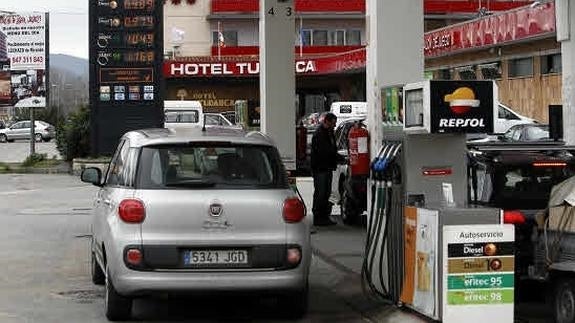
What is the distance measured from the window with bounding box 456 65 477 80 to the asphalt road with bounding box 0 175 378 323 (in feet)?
82.2

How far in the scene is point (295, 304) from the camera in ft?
27.9

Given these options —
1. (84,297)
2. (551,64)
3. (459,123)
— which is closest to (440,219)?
(459,123)

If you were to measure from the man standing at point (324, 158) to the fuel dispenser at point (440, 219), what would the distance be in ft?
20.4

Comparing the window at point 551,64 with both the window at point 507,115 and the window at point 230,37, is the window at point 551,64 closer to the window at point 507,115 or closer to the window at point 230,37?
the window at point 507,115

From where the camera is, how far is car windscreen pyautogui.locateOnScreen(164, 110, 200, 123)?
28484 millimetres

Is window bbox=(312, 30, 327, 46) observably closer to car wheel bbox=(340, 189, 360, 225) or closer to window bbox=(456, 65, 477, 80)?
window bbox=(456, 65, 477, 80)

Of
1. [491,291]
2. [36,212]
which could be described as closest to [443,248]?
[491,291]

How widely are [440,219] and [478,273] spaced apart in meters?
0.52

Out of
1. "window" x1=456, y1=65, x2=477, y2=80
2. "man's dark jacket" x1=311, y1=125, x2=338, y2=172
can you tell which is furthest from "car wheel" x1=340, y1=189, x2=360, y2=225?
"window" x1=456, y1=65, x2=477, y2=80

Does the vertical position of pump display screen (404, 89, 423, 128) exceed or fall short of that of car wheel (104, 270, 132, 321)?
it exceeds it

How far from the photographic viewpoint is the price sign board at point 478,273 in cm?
739

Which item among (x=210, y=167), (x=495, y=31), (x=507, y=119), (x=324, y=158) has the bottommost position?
(x=210, y=167)

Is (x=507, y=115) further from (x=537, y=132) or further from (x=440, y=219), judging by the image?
(x=440, y=219)

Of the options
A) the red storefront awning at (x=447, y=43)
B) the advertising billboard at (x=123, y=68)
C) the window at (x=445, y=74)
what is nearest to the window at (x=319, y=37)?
the red storefront awning at (x=447, y=43)
